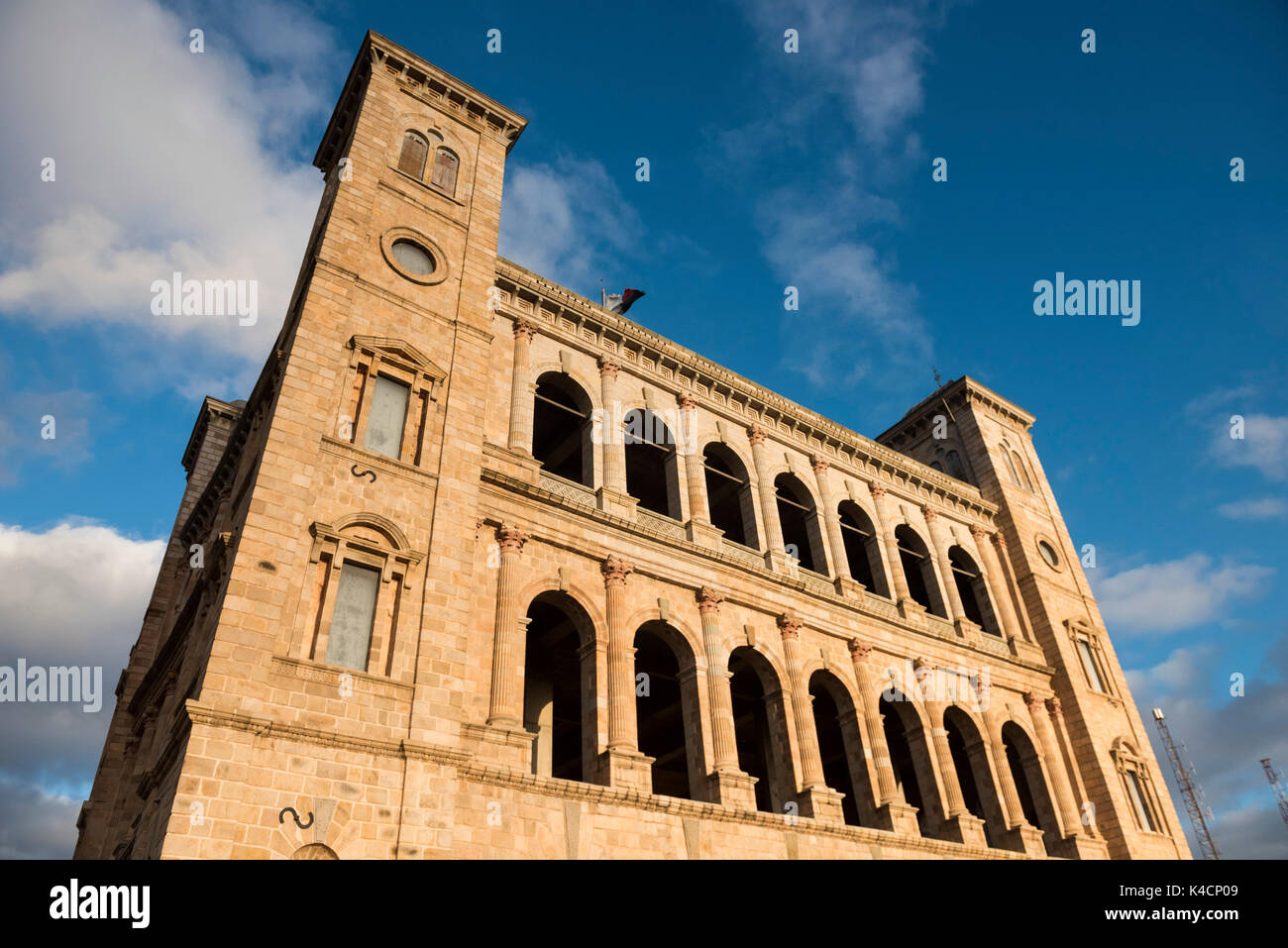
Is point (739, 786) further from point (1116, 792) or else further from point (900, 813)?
point (1116, 792)

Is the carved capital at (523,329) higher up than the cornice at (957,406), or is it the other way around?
the cornice at (957,406)

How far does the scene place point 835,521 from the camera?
29547 mm

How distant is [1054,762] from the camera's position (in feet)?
98.8

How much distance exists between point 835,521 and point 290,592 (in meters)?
19.3

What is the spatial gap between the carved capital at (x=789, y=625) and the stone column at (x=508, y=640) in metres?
8.38

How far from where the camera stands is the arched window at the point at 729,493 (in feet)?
89.1

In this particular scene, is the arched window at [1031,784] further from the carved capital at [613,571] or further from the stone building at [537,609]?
the carved capital at [613,571]

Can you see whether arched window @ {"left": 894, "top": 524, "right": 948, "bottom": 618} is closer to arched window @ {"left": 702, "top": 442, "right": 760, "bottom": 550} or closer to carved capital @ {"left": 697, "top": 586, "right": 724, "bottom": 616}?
arched window @ {"left": 702, "top": 442, "right": 760, "bottom": 550}

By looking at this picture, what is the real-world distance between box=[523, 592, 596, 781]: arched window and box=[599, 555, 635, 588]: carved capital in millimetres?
1143

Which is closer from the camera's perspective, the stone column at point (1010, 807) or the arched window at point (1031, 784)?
the stone column at point (1010, 807)

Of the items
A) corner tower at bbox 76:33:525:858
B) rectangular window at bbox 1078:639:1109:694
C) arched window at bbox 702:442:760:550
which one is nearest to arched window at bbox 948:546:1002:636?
rectangular window at bbox 1078:639:1109:694

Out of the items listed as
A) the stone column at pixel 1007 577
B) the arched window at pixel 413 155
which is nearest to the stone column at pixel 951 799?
the stone column at pixel 1007 577

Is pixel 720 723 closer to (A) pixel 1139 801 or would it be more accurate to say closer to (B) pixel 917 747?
(B) pixel 917 747
